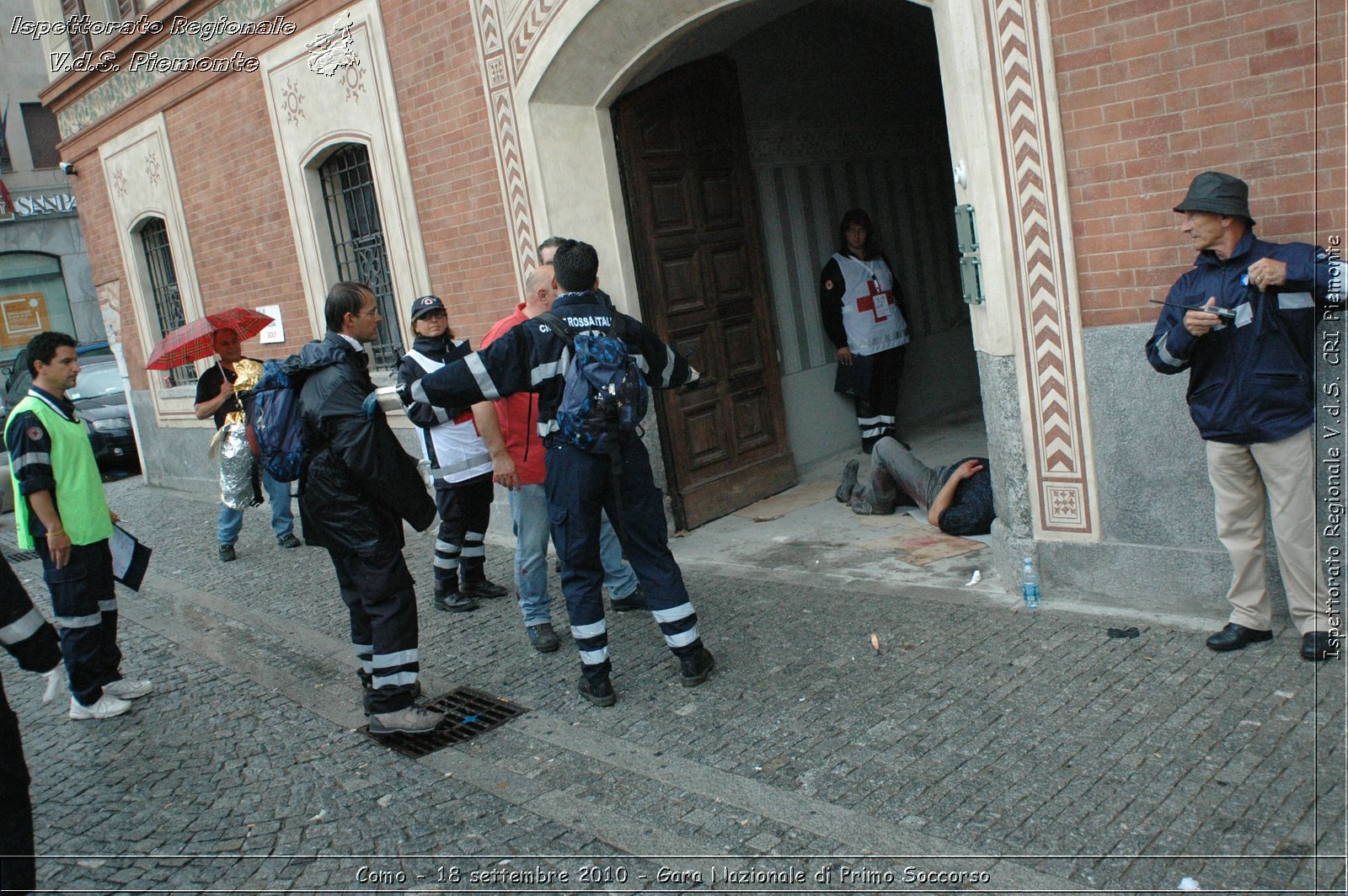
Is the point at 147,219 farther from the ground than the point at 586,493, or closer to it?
farther from the ground

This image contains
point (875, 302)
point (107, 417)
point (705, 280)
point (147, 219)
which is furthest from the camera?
point (107, 417)

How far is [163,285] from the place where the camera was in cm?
1299

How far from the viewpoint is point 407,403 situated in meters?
4.66

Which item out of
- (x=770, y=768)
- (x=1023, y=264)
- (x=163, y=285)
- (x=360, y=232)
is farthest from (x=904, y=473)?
(x=163, y=285)

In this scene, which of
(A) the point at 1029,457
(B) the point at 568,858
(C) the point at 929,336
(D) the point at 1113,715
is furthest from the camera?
(C) the point at 929,336

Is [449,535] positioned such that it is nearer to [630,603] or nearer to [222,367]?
[630,603]

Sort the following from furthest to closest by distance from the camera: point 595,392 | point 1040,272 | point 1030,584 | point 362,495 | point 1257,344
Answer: point 1030,584, point 1040,272, point 362,495, point 595,392, point 1257,344

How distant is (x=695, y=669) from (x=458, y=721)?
3.52 ft

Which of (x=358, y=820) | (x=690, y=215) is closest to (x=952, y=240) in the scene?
(x=690, y=215)

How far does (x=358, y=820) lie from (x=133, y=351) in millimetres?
11489

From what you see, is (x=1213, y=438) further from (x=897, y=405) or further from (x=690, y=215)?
(x=897, y=405)

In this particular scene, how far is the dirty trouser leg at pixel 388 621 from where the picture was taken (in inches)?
185

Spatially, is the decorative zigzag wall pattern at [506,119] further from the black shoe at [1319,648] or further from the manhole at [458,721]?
the black shoe at [1319,648]

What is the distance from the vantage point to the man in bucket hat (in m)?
4.05
